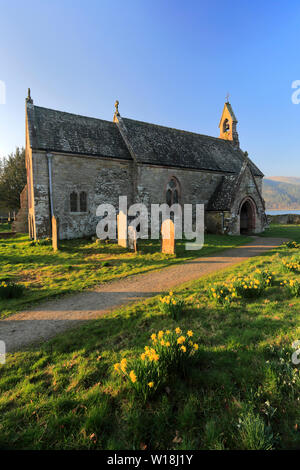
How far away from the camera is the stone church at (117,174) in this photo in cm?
1616

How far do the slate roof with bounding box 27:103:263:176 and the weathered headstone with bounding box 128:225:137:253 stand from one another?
333 inches

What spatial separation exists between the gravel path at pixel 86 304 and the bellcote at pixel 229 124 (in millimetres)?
25601

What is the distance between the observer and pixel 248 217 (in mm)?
21234

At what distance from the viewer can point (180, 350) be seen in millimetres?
3201

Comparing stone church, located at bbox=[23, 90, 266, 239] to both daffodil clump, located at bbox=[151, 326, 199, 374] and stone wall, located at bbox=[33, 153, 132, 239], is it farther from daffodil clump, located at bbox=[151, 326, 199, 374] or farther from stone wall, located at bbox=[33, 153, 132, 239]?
daffodil clump, located at bbox=[151, 326, 199, 374]

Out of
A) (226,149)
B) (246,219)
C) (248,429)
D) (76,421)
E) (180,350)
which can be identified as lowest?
(76,421)

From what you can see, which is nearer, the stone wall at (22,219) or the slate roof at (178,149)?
the slate roof at (178,149)

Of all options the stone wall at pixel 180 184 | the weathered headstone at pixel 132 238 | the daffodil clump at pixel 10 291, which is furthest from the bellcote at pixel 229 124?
the daffodil clump at pixel 10 291

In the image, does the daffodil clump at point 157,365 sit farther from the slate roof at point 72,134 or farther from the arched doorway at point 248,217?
the arched doorway at point 248,217

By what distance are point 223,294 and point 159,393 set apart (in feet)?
11.7

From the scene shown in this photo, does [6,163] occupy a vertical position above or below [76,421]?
above

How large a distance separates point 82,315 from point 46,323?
0.81 meters

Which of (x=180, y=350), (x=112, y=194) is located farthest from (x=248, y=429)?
(x=112, y=194)

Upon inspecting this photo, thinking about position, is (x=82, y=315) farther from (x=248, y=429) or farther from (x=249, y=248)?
(x=249, y=248)
